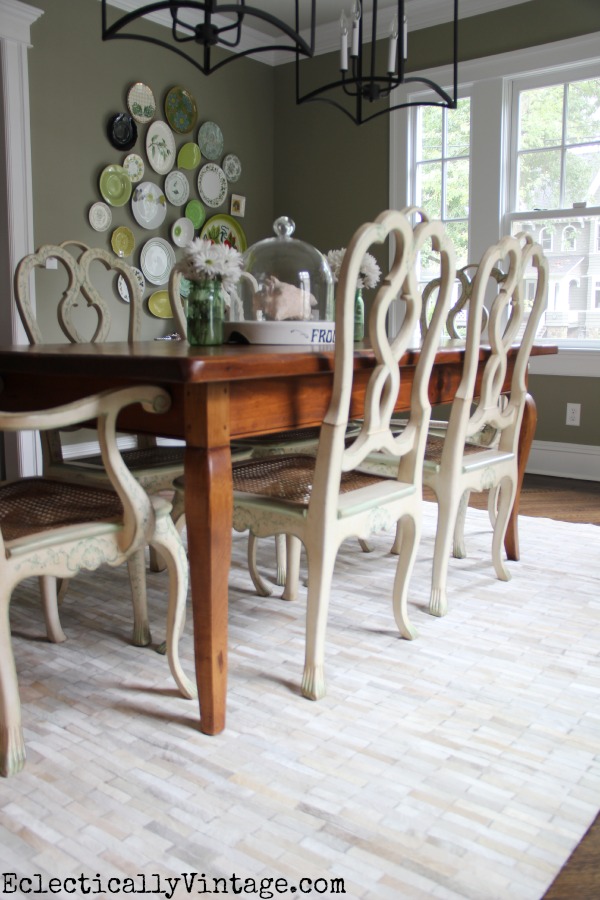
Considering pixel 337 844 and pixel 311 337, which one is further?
pixel 311 337

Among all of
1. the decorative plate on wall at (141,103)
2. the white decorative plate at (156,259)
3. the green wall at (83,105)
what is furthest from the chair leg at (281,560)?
the decorative plate on wall at (141,103)

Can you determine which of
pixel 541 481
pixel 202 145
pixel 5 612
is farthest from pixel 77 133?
pixel 5 612

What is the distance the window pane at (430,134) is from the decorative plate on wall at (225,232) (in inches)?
50.2

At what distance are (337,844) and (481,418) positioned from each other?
1.39 meters

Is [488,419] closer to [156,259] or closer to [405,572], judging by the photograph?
[405,572]

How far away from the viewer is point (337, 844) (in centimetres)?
125

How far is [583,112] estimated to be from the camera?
4180mm

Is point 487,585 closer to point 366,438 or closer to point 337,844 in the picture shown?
point 366,438

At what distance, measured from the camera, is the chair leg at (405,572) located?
2.05m

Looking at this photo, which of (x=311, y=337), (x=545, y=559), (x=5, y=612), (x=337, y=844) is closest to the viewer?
(x=337, y=844)

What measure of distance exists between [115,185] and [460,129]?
2.04 m

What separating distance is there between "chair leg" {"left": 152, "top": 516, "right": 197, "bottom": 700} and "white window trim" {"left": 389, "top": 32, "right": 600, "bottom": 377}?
3213 millimetres

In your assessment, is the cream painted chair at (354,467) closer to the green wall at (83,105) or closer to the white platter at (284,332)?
the white platter at (284,332)

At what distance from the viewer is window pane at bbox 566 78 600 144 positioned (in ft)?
13.6
